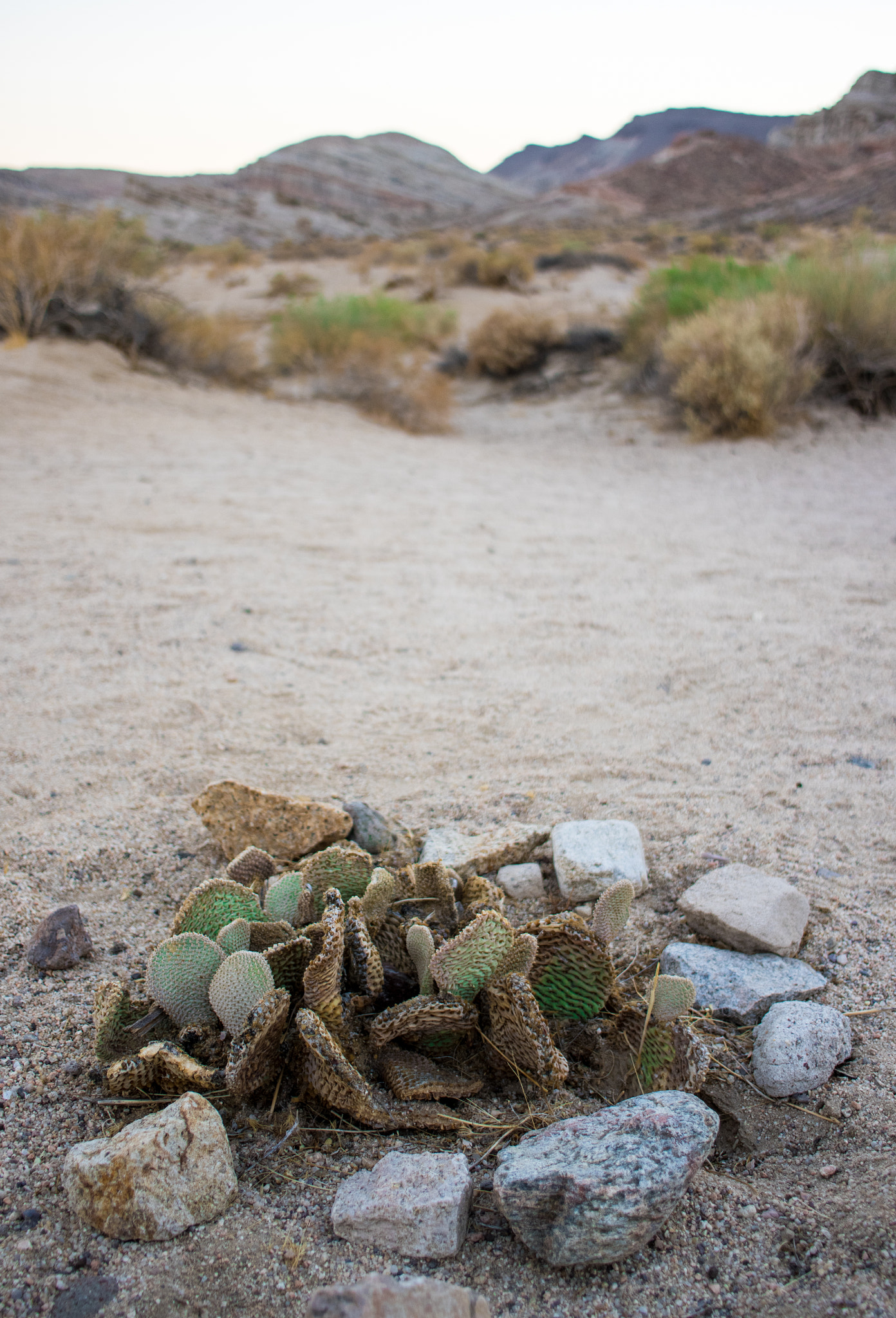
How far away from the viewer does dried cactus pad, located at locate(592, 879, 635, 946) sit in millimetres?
1625

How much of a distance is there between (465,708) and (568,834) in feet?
3.49

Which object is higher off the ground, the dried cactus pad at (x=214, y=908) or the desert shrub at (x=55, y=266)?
the desert shrub at (x=55, y=266)

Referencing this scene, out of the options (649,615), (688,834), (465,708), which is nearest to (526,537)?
(649,615)

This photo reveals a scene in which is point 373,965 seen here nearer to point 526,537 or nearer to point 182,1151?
point 182,1151

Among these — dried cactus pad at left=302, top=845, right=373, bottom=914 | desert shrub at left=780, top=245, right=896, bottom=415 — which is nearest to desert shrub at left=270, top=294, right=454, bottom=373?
desert shrub at left=780, top=245, right=896, bottom=415

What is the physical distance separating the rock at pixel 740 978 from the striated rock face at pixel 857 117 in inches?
2146

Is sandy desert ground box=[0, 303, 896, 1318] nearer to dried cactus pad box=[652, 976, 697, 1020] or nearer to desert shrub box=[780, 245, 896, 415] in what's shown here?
dried cactus pad box=[652, 976, 697, 1020]

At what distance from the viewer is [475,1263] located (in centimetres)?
114

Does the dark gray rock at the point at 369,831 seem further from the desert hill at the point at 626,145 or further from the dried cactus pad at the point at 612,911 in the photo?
the desert hill at the point at 626,145

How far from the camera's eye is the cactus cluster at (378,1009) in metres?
1.35

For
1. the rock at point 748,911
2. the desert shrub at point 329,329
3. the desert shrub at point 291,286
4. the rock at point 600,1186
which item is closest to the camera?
the rock at point 600,1186

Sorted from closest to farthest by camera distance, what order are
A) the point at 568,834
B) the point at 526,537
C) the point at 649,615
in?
the point at 568,834 < the point at 649,615 < the point at 526,537

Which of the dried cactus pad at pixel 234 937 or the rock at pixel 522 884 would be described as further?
the rock at pixel 522 884

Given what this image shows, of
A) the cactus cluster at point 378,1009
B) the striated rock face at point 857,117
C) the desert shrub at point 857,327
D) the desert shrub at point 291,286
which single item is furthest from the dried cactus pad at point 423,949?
the striated rock face at point 857,117
